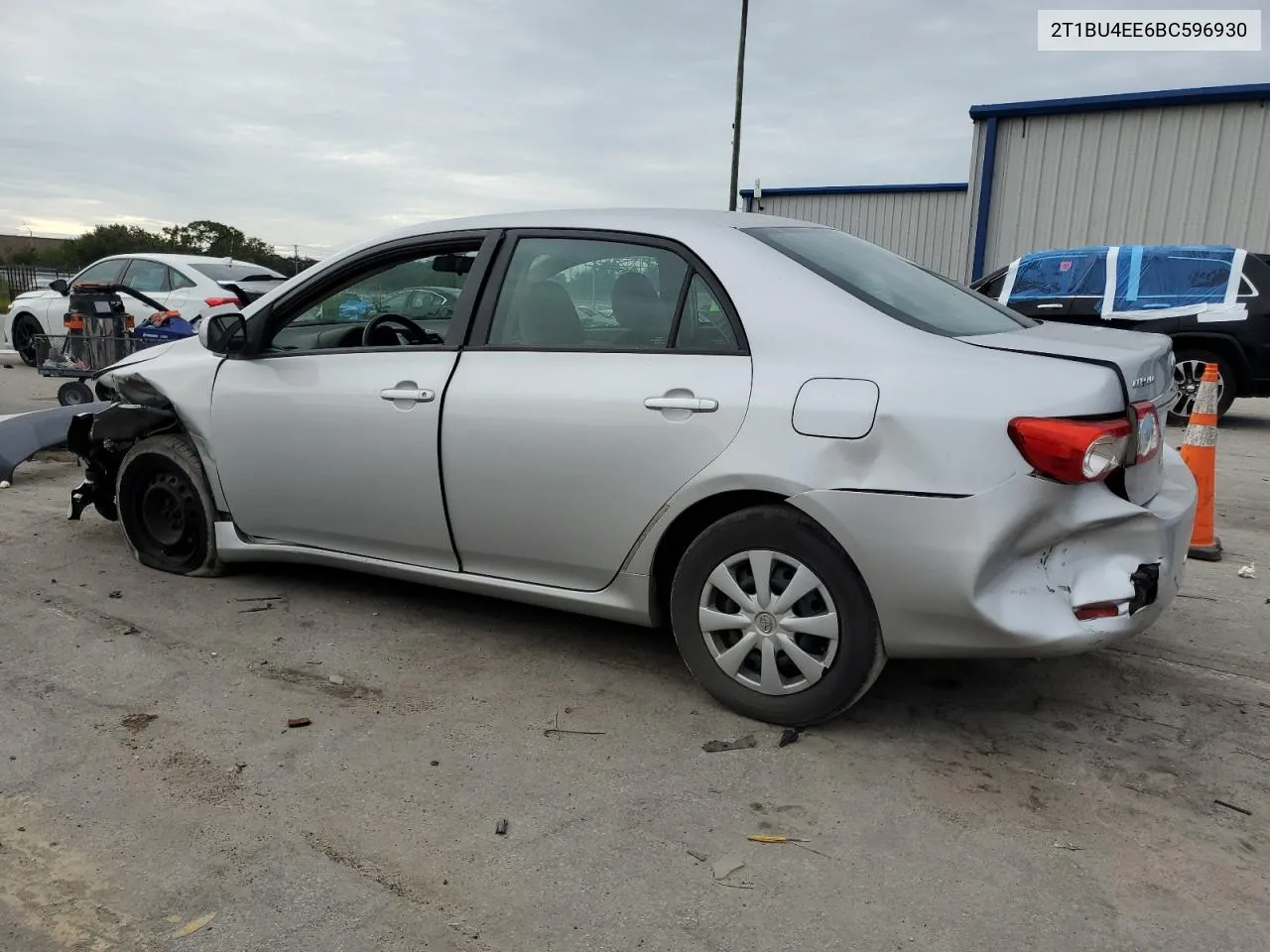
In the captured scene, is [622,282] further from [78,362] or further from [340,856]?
[78,362]

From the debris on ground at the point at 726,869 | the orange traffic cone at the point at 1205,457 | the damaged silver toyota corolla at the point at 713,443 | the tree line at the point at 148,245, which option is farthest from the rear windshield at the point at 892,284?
the tree line at the point at 148,245

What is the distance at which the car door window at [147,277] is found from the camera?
11.7 meters

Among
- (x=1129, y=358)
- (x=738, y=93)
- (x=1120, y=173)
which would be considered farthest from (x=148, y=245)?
(x=1129, y=358)

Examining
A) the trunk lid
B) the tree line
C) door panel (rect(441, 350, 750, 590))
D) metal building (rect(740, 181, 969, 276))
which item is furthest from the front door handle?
the tree line

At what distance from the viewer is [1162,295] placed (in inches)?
389

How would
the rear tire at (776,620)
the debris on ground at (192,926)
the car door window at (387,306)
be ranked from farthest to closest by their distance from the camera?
the car door window at (387,306)
the rear tire at (776,620)
the debris on ground at (192,926)

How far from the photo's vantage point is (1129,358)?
2875mm

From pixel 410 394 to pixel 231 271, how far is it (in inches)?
372

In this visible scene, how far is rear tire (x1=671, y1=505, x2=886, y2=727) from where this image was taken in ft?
9.69

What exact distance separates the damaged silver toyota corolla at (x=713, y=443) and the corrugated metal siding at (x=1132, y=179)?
43.5ft

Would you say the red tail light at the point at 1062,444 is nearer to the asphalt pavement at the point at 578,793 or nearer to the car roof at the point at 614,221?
the asphalt pavement at the point at 578,793

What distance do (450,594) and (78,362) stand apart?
652cm

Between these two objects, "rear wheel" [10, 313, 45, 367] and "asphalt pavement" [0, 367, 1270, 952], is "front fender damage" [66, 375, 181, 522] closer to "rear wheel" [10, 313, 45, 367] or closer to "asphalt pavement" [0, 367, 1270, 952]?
"asphalt pavement" [0, 367, 1270, 952]

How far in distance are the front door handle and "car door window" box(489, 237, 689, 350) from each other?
0.23 metres
